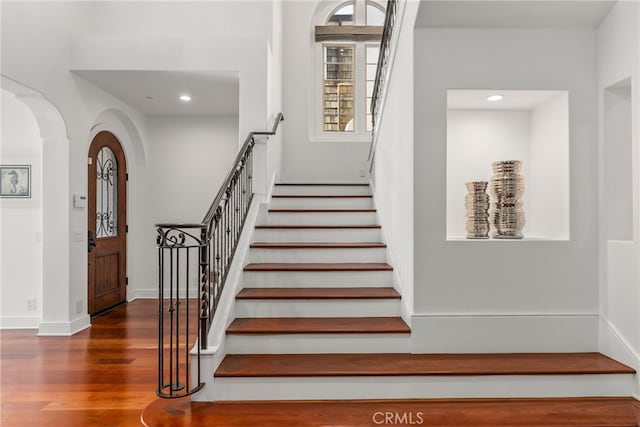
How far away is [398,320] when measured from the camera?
9.70 feet

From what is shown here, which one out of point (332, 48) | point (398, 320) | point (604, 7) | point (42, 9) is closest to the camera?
point (604, 7)

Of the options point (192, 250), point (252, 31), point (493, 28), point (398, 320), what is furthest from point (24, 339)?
point (493, 28)

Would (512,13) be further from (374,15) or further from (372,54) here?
(374,15)

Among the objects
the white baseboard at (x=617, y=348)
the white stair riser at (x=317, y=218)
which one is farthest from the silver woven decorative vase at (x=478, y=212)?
the white stair riser at (x=317, y=218)

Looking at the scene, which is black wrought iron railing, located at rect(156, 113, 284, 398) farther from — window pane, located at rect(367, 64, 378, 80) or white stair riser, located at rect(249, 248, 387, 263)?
window pane, located at rect(367, 64, 378, 80)

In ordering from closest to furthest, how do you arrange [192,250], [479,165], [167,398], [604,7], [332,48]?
[167,398], [604,7], [479,165], [192,250], [332,48]

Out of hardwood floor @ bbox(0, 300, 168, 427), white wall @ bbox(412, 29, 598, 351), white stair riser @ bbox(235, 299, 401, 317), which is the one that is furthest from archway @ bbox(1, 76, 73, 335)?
white wall @ bbox(412, 29, 598, 351)

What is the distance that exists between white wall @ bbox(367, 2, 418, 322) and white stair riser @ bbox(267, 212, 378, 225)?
0.26m

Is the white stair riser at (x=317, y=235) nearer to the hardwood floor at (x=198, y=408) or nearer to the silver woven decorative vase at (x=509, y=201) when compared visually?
the silver woven decorative vase at (x=509, y=201)

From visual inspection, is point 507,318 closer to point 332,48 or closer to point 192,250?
point 192,250

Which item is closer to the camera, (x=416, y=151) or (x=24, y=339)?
(x=416, y=151)

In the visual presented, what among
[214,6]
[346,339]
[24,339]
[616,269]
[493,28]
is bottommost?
[24,339]

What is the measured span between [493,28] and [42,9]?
3.98m

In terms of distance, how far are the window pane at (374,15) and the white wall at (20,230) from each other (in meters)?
5.00
